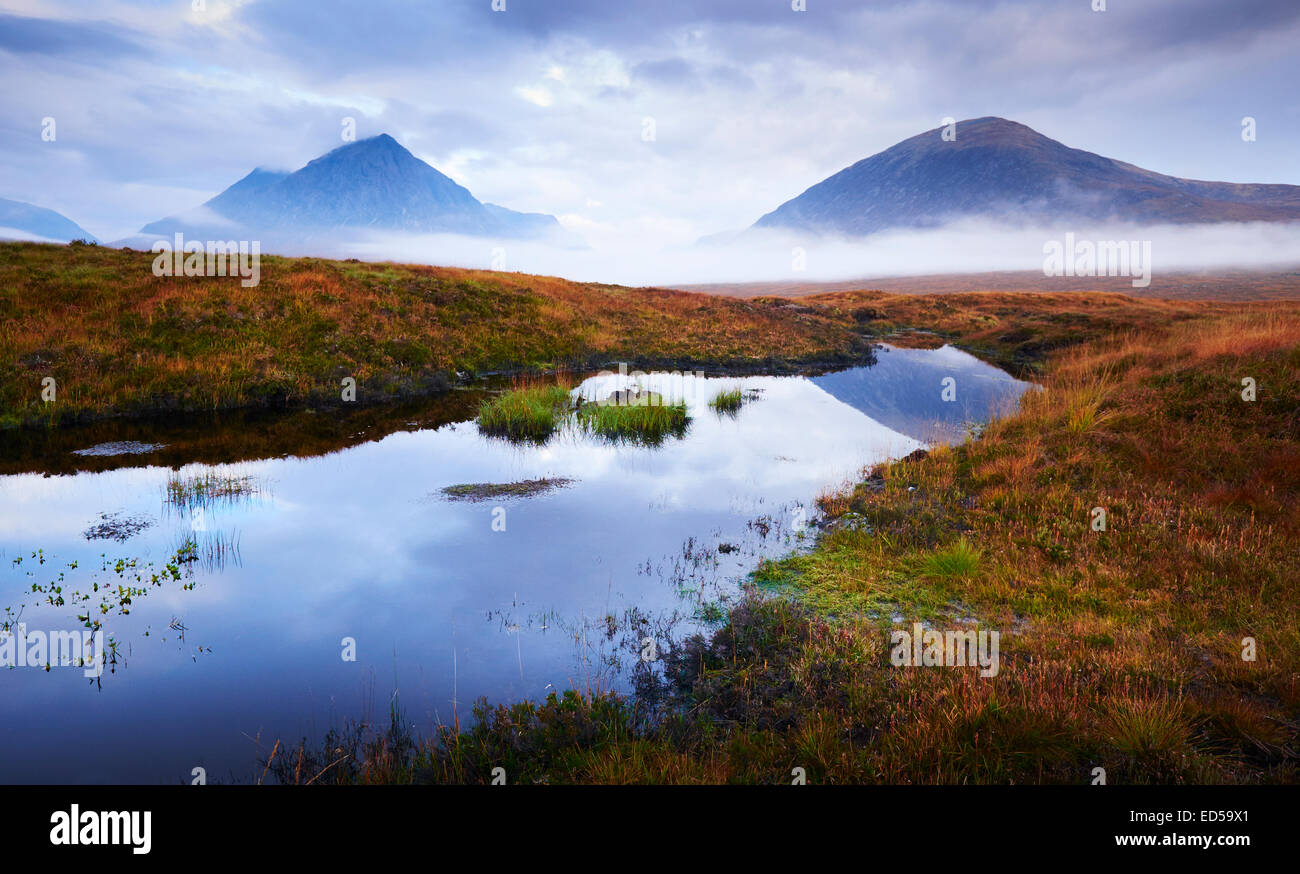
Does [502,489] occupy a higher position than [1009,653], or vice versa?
[502,489]

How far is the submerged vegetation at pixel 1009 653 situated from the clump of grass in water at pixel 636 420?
860 cm

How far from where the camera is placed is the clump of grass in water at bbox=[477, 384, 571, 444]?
70.3ft

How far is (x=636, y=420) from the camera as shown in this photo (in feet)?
72.6

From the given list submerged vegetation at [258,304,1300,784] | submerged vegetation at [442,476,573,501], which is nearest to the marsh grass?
submerged vegetation at [258,304,1300,784]

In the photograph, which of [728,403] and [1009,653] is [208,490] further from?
[728,403]

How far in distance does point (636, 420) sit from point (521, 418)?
413cm

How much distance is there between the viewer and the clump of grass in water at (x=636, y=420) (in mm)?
21531

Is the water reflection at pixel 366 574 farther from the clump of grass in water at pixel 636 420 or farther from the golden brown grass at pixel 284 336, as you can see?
the golden brown grass at pixel 284 336

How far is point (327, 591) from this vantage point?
10219 mm

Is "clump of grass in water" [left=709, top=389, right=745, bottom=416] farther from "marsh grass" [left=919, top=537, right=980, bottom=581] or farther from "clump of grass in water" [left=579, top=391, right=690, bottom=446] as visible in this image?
"marsh grass" [left=919, top=537, right=980, bottom=581]

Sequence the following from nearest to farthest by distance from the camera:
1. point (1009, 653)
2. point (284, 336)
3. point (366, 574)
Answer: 1. point (1009, 653)
2. point (366, 574)
3. point (284, 336)

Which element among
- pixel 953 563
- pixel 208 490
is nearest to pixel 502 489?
pixel 208 490

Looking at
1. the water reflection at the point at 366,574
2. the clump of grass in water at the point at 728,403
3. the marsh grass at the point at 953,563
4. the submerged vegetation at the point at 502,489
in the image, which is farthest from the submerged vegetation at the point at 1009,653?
the clump of grass in water at the point at 728,403
